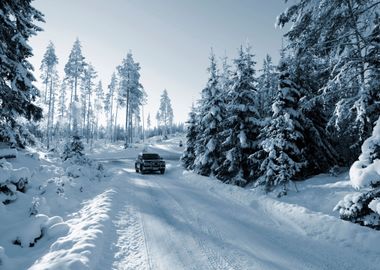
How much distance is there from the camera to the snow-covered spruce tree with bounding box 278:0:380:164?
8.66m

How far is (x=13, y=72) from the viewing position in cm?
1111

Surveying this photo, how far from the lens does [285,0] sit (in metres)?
10.9

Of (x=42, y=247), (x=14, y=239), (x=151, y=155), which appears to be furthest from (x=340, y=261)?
(x=151, y=155)

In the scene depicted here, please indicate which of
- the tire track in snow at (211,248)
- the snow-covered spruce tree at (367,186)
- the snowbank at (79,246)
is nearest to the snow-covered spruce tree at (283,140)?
the tire track in snow at (211,248)

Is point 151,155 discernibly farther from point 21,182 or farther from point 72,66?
point 72,66

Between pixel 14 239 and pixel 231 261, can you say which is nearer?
pixel 231 261

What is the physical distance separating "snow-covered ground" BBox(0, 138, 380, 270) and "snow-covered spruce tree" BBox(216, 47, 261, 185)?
4582 mm

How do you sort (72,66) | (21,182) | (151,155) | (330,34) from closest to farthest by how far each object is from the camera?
(330,34)
(21,182)
(151,155)
(72,66)

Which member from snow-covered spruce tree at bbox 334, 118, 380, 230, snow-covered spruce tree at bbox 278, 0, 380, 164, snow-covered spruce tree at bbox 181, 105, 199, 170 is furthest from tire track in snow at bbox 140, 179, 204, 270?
snow-covered spruce tree at bbox 181, 105, 199, 170

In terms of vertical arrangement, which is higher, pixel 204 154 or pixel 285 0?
pixel 285 0

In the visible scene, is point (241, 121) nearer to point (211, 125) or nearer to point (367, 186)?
point (211, 125)

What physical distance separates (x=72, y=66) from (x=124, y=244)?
5169 cm

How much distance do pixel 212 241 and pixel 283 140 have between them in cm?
808

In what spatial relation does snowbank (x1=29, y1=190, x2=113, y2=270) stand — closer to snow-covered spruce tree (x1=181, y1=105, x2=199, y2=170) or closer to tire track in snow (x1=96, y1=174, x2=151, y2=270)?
tire track in snow (x1=96, y1=174, x2=151, y2=270)
